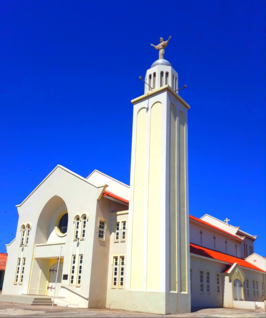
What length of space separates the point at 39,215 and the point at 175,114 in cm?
1445

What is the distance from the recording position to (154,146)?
916 inches

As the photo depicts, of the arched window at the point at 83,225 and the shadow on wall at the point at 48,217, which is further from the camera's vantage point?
the shadow on wall at the point at 48,217

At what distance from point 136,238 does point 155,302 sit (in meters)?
4.21

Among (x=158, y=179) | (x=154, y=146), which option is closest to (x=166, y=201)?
(x=158, y=179)

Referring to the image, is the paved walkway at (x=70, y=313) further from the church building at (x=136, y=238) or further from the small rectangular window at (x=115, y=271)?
the small rectangular window at (x=115, y=271)

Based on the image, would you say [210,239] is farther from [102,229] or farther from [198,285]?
[102,229]

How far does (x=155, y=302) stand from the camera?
19047 millimetres

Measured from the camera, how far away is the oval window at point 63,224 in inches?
1071

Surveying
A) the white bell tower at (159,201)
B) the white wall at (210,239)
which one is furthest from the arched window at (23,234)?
the white wall at (210,239)

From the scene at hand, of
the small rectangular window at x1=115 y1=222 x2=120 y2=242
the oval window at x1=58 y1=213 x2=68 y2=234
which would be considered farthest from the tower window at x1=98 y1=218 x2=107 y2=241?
the oval window at x1=58 y1=213 x2=68 y2=234

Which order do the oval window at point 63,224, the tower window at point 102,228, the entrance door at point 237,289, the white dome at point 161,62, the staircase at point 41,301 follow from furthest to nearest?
1. the oval window at point 63,224
2. the entrance door at point 237,289
3. the white dome at point 161,62
4. the tower window at point 102,228
5. the staircase at point 41,301

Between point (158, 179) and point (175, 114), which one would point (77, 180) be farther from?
point (175, 114)

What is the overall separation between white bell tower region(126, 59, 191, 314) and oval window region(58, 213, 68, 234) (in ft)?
24.9

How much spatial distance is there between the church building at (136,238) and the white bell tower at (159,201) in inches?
2.6
